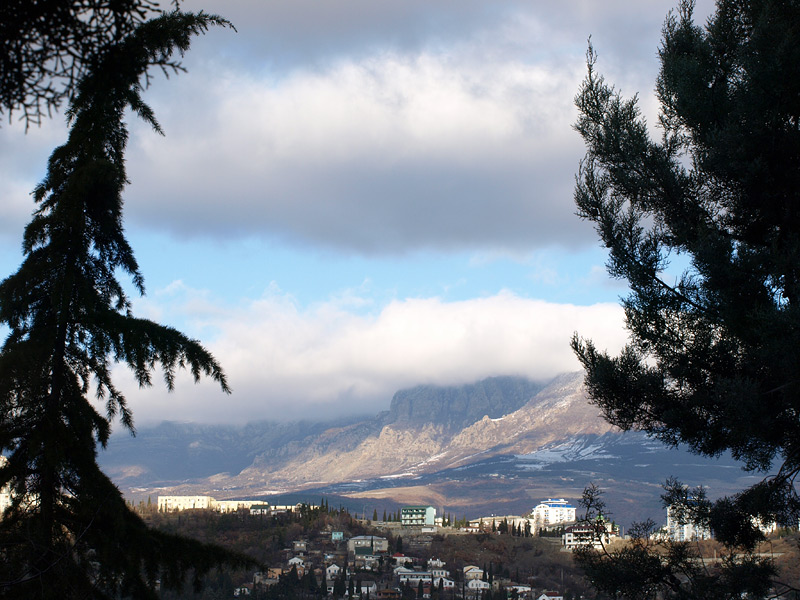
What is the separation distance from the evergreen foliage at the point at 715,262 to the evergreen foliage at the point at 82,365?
227 inches

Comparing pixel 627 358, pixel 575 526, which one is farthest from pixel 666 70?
pixel 575 526

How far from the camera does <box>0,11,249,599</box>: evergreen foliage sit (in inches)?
272

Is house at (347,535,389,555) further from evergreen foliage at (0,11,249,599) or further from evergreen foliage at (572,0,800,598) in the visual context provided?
evergreen foliage at (0,11,249,599)

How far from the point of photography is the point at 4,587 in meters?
6.01

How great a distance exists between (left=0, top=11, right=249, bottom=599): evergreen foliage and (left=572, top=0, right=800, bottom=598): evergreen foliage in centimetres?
578

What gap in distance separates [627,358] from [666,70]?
13.4 feet

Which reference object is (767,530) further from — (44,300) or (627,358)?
(44,300)

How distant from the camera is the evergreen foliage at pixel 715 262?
9.59 m

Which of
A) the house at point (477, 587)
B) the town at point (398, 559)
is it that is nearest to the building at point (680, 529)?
the town at point (398, 559)

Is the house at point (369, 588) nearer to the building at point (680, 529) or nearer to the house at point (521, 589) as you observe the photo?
the house at point (521, 589)

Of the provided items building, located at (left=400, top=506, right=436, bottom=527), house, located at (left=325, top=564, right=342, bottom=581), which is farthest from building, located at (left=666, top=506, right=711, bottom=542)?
building, located at (left=400, top=506, right=436, bottom=527)

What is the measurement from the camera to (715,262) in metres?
9.58

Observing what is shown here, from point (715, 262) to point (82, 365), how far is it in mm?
7083

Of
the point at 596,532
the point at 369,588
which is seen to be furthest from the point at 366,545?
the point at 596,532
